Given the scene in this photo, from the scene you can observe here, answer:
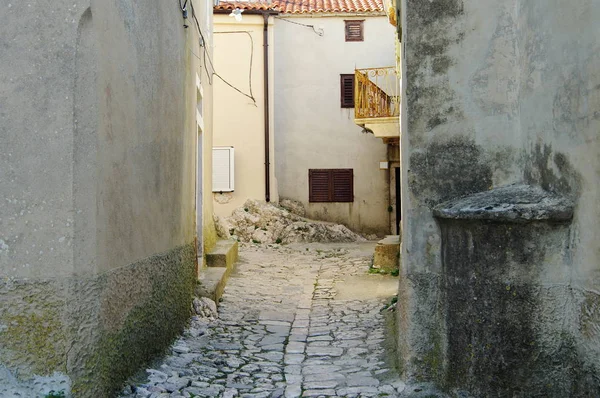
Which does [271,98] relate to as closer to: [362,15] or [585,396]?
[362,15]

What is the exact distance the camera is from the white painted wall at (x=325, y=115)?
1823 cm

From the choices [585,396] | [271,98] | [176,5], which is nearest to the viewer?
[585,396]

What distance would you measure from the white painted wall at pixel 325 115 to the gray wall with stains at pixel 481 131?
519 inches

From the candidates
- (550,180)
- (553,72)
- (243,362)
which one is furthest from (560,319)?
(243,362)

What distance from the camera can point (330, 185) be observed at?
18250mm

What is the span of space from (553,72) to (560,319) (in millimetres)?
1631

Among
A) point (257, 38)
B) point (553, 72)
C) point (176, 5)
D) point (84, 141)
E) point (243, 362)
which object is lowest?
point (243, 362)

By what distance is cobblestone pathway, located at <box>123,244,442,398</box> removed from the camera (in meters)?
5.08

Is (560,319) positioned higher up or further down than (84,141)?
further down

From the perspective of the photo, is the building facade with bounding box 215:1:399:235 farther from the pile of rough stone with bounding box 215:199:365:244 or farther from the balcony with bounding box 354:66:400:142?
the balcony with bounding box 354:66:400:142

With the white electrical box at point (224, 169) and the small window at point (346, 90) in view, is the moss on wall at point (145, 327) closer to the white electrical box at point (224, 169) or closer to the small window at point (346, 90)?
the white electrical box at point (224, 169)

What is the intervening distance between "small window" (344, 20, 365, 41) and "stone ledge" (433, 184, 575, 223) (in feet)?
48.1

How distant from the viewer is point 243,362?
588 centimetres

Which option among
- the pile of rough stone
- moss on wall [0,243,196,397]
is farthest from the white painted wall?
moss on wall [0,243,196,397]
